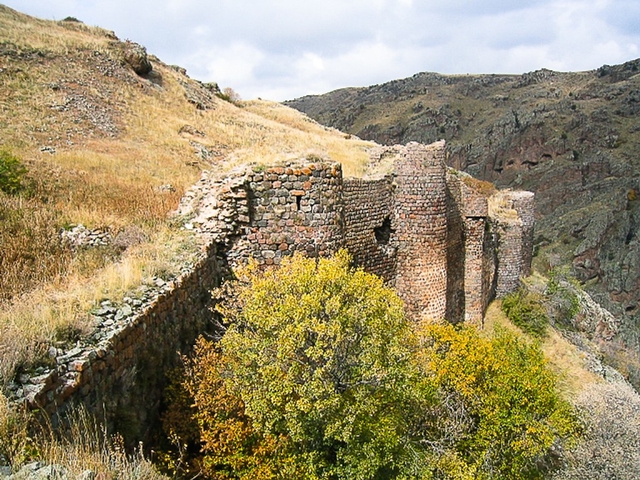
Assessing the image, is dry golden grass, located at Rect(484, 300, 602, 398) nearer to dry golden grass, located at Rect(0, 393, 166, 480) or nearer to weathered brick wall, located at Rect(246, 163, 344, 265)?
weathered brick wall, located at Rect(246, 163, 344, 265)

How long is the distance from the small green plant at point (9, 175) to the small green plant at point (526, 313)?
596 inches

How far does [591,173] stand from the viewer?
71.5m

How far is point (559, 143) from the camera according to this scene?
77.3m

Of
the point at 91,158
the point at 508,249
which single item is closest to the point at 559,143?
the point at 508,249

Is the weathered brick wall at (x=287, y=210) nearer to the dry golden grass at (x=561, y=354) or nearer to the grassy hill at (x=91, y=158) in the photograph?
the grassy hill at (x=91, y=158)

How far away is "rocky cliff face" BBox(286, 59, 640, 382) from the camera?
5628 cm

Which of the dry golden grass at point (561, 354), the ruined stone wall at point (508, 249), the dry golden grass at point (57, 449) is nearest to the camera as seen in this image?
the dry golden grass at point (57, 449)

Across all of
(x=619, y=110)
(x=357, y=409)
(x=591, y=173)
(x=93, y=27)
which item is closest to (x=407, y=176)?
(x=357, y=409)

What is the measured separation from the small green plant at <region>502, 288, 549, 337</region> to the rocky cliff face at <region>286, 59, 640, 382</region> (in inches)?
818

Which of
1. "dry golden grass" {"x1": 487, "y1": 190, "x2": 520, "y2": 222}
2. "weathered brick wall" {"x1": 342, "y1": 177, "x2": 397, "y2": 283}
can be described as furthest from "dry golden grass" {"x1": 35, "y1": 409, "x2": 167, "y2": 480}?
"dry golden grass" {"x1": 487, "y1": 190, "x2": 520, "y2": 222}

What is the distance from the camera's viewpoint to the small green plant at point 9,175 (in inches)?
389

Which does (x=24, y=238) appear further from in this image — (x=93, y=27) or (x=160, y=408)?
(x=93, y=27)

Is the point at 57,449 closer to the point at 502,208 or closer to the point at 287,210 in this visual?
the point at 287,210

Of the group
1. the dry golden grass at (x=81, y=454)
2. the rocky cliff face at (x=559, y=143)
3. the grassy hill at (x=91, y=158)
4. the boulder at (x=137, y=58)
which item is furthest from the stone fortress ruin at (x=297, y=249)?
the boulder at (x=137, y=58)
